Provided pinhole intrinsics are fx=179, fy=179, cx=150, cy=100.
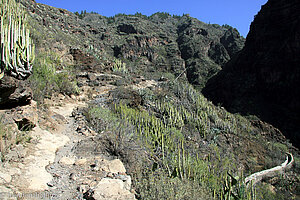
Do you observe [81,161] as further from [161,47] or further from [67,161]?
[161,47]

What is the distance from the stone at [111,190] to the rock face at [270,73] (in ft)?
59.6

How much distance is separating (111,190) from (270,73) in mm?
24701

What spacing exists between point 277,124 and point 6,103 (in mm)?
21317

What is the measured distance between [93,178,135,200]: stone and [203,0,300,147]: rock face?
18175 millimetres

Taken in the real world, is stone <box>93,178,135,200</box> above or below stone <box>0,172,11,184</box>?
below

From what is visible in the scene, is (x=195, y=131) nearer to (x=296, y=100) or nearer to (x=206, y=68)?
(x=296, y=100)

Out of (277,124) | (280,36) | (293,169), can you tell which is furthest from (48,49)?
(280,36)

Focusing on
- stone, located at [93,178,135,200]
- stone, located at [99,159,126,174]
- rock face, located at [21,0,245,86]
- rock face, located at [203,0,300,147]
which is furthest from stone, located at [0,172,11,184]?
rock face, located at [21,0,245,86]

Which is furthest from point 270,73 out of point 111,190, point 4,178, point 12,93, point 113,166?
point 4,178

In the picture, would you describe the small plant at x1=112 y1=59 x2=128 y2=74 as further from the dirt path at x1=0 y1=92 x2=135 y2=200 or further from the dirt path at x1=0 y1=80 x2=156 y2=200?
the dirt path at x1=0 y1=92 x2=135 y2=200

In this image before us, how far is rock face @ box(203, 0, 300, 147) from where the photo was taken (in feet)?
62.2

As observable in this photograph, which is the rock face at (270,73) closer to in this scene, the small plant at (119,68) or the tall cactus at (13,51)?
the small plant at (119,68)

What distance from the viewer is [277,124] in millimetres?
17906

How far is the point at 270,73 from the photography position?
21.6m
